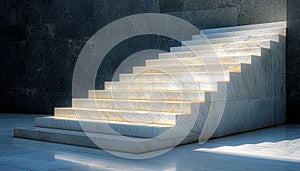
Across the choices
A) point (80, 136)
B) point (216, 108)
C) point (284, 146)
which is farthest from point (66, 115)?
point (284, 146)

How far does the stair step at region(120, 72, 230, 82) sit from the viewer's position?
6383 mm

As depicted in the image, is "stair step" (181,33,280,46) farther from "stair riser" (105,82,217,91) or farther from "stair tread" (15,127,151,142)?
"stair tread" (15,127,151,142)

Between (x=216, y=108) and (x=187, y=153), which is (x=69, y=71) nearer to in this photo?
(x=216, y=108)

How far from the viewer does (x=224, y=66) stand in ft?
22.0

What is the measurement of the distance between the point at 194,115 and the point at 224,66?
137 cm

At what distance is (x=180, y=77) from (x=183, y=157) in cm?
Result: 215

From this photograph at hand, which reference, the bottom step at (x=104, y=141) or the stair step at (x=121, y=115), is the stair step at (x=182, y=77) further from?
the bottom step at (x=104, y=141)

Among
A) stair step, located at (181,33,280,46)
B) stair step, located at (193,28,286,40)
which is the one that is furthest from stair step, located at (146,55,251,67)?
stair step, located at (193,28,286,40)

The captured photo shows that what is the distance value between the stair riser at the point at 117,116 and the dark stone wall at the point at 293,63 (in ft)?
10.5

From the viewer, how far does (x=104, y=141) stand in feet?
17.4

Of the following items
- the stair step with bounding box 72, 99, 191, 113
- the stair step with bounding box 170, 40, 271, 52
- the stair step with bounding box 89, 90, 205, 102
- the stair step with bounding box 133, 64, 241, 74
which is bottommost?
the stair step with bounding box 72, 99, 191, 113

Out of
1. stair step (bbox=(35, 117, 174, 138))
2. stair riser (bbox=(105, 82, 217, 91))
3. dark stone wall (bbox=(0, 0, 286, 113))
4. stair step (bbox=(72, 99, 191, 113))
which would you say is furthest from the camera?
dark stone wall (bbox=(0, 0, 286, 113))

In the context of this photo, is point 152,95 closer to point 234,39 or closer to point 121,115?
point 121,115

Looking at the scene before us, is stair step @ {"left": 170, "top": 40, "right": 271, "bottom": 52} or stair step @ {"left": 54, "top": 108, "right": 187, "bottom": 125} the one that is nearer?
stair step @ {"left": 54, "top": 108, "right": 187, "bottom": 125}
